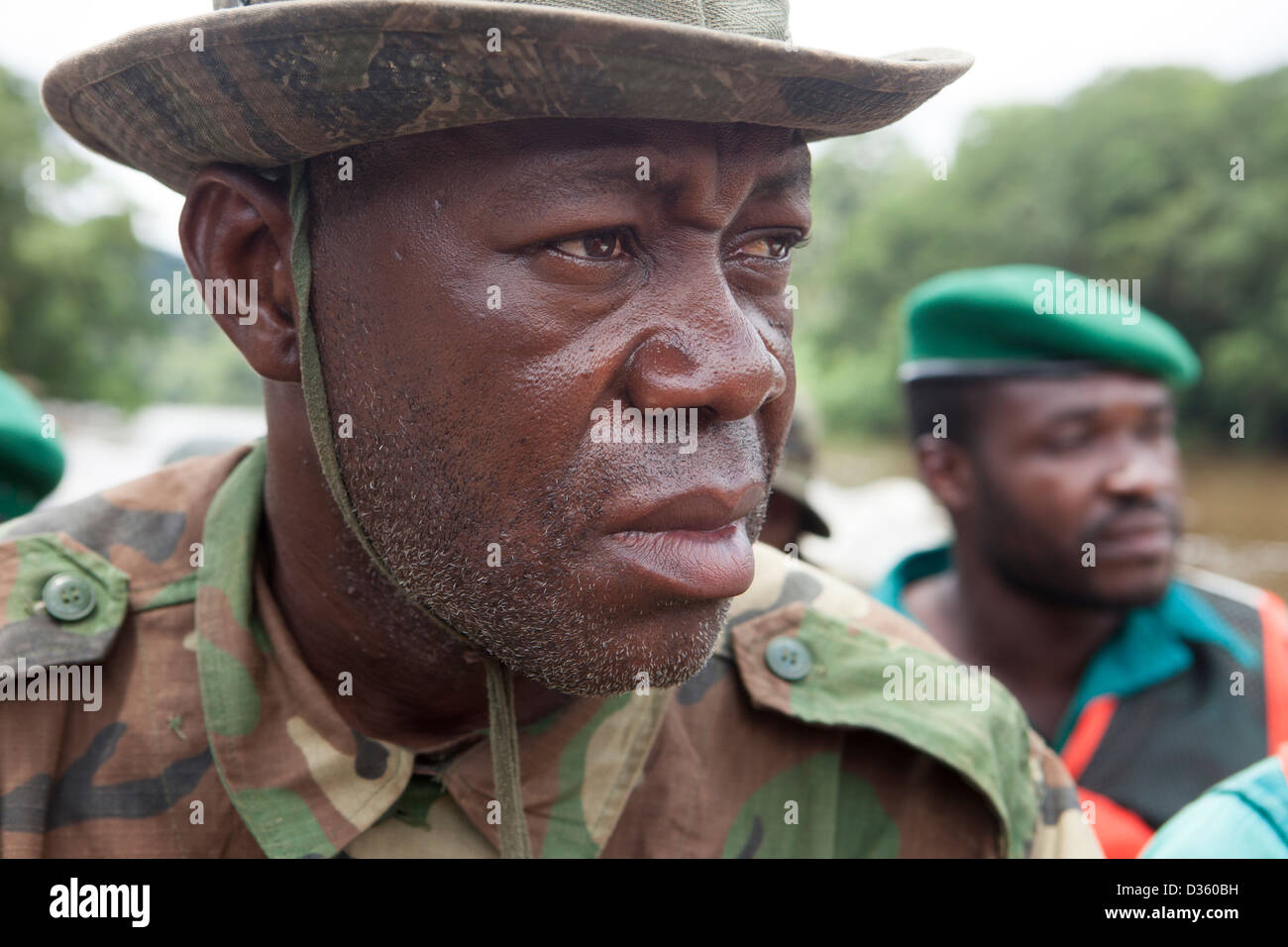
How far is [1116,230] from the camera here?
97.3 feet

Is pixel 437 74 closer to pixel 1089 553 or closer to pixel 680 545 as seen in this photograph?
pixel 680 545

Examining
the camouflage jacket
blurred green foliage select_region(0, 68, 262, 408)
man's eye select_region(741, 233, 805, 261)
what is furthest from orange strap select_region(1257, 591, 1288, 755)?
blurred green foliage select_region(0, 68, 262, 408)

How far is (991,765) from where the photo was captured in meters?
1.93

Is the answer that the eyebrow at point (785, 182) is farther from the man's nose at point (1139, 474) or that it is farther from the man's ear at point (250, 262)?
the man's nose at point (1139, 474)

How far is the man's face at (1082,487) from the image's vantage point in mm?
3516

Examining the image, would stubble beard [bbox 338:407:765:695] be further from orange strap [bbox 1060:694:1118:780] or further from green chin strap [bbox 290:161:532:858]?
orange strap [bbox 1060:694:1118:780]

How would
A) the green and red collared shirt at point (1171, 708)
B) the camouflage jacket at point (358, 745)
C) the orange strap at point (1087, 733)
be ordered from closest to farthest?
the camouflage jacket at point (358, 745), the green and red collared shirt at point (1171, 708), the orange strap at point (1087, 733)

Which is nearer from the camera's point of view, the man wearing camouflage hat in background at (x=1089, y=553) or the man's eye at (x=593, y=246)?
the man's eye at (x=593, y=246)

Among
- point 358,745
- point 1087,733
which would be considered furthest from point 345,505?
point 1087,733

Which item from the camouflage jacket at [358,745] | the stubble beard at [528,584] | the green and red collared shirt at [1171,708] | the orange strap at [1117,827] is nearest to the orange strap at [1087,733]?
the green and red collared shirt at [1171,708]

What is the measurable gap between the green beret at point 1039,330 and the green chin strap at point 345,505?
102 inches

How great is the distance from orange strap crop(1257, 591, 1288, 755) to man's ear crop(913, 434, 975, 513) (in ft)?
3.37

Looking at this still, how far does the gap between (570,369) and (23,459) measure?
2149 mm
